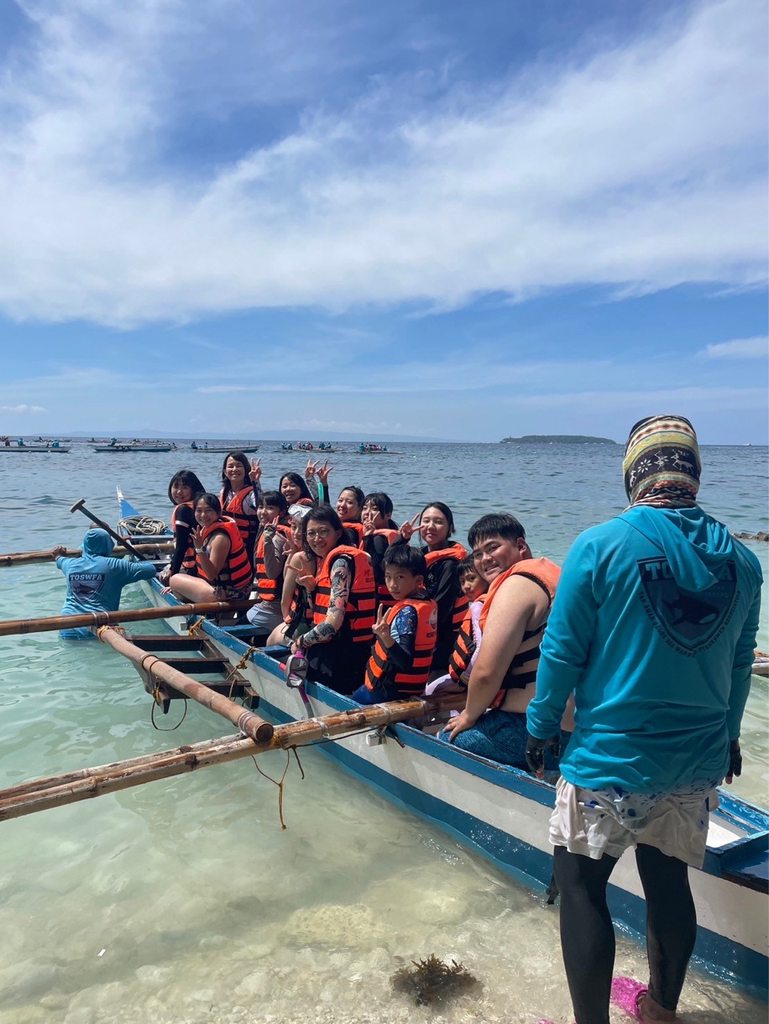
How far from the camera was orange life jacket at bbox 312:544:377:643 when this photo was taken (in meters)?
5.20

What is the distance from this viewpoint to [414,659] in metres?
4.64

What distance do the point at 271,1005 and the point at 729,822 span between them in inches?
96.6

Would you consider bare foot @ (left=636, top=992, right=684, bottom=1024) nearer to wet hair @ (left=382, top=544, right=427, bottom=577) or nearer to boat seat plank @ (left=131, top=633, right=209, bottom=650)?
wet hair @ (left=382, top=544, right=427, bottom=577)

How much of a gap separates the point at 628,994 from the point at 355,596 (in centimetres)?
298

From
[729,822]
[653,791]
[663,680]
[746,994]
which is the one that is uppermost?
[663,680]

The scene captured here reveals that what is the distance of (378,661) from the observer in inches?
186

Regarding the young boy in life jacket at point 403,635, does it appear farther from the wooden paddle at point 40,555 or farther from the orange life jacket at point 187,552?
the wooden paddle at point 40,555

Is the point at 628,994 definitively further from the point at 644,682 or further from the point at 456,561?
the point at 456,561

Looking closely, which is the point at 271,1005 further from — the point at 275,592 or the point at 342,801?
the point at 275,592

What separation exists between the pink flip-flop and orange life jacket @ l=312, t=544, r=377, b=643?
2.65 meters

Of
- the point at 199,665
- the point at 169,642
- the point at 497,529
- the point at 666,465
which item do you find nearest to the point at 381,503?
the point at 199,665

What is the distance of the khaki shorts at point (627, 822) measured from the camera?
7.29 feet

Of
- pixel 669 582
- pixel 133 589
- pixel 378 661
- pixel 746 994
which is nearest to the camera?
pixel 669 582

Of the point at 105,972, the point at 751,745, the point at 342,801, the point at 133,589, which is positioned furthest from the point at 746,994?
the point at 133,589
